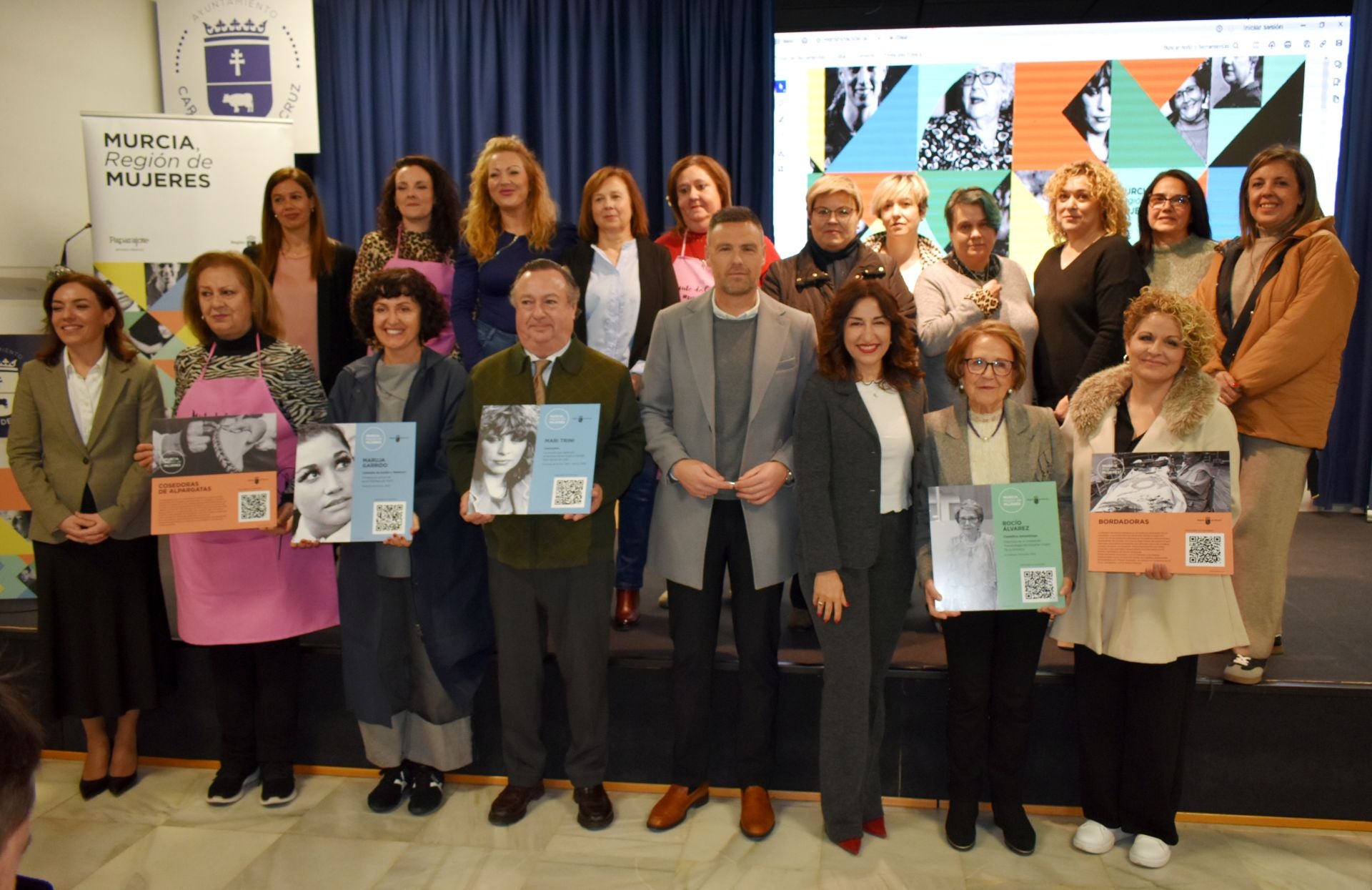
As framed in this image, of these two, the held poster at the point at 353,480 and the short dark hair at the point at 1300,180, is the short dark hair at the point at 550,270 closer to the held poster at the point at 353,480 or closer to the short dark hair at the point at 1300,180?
the held poster at the point at 353,480

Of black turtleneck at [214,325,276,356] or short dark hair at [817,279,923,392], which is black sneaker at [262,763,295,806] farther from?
short dark hair at [817,279,923,392]

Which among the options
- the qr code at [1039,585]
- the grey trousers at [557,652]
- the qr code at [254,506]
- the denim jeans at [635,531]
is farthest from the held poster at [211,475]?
the qr code at [1039,585]

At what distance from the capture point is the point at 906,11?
5.16 metres

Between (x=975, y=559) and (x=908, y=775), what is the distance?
3.01 ft

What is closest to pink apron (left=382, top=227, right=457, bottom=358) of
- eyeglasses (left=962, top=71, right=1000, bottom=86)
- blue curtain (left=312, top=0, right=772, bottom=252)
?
blue curtain (left=312, top=0, right=772, bottom=252)

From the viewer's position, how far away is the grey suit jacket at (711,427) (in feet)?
8.07

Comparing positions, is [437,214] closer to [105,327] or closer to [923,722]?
[105,327]

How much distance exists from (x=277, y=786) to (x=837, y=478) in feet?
6.68

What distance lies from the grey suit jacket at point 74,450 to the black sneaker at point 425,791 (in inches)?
45.4

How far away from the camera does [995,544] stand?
89.4 inches

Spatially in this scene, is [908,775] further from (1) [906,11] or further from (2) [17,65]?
(2) [17,65]

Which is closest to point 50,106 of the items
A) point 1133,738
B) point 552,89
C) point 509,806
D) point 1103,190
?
point 552,89

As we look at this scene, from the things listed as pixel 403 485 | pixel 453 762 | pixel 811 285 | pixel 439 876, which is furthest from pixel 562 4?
pixel 439 876

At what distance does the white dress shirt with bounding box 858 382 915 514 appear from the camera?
7.75 feet
